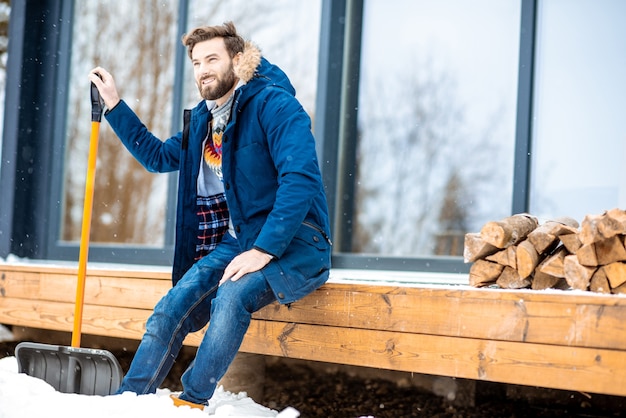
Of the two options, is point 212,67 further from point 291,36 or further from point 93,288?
point 291,36

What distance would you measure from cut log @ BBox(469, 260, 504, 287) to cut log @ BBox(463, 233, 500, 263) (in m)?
0.03

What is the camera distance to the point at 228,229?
2701mm

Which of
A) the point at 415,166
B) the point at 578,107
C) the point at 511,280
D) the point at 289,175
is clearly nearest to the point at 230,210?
the point at 289,175

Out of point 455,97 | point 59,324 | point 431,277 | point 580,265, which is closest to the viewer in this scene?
point 580,265

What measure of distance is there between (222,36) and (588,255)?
1.43 m

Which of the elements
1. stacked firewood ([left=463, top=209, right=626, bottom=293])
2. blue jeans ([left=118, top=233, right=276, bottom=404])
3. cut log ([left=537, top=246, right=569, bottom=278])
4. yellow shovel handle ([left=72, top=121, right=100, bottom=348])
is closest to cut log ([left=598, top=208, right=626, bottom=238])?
stacked firewood ([left=463, top=209, right=626, bottom=293])

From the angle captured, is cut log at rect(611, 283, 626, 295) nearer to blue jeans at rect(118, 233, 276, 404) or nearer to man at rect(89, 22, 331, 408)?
man at rect(89, 22, 331, 408)

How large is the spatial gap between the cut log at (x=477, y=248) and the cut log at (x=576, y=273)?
280 mm

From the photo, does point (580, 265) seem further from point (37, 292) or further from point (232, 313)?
point (37, 292)

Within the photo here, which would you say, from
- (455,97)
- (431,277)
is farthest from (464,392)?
Result: (455,97)

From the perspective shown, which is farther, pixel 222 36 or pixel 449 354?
pixel 222 36

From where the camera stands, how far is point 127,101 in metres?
5.91

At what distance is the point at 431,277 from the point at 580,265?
1.09 metres

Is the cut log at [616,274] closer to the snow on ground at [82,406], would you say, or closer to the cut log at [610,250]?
the cut log at [610,250]
